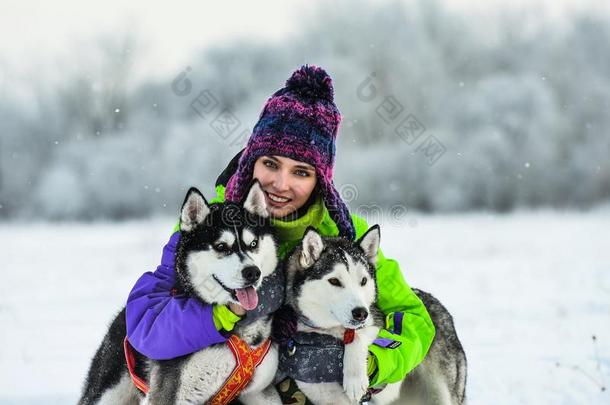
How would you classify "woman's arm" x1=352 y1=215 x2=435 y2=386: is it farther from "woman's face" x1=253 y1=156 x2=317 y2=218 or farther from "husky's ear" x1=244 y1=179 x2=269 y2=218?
"husky's ear" x1=244 y1=179 x2=269 y2=218

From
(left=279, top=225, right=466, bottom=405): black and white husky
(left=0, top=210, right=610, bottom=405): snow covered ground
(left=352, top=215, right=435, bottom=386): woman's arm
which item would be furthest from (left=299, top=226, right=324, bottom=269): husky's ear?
(left=0, top=210, right=610, bottom=405): snow covered ground

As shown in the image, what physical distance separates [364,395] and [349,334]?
34 cm

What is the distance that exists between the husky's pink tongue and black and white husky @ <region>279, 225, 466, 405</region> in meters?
0.39

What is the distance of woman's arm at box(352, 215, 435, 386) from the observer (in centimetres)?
297

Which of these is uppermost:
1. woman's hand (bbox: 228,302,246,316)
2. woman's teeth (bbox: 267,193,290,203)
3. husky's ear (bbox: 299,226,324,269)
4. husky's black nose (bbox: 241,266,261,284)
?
woman's teeth (bbox: 267,193,290,203)

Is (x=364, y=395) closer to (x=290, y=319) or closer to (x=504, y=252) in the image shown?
(x=290, y=319)

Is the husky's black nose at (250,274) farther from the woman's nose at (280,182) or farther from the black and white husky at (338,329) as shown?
the woman's nose at (280,182)

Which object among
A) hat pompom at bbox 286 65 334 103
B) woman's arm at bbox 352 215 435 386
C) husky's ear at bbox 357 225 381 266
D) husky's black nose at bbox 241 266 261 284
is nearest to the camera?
husky's black nose at bbox 241 266 261 284

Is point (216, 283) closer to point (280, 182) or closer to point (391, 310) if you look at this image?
point (280, 182)

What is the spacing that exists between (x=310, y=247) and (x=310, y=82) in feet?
3.45

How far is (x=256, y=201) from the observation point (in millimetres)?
3066

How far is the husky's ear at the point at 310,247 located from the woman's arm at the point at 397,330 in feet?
1.59

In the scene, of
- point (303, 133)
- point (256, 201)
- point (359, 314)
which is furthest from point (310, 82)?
point (359, 314)

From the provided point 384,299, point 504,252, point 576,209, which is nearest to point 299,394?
point 384,299
